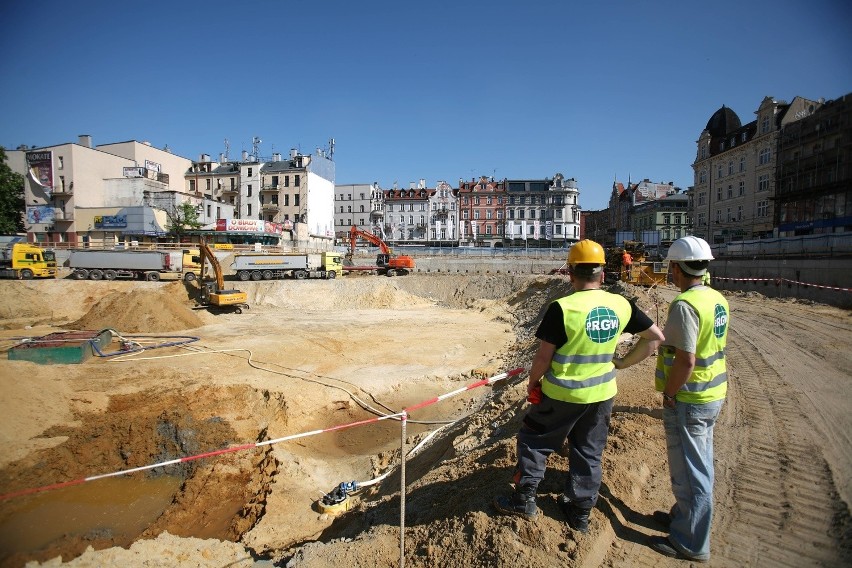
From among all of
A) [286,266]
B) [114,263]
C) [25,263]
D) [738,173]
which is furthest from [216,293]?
[738,173]

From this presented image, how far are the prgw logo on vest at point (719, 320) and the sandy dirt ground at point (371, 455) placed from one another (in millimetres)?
1648

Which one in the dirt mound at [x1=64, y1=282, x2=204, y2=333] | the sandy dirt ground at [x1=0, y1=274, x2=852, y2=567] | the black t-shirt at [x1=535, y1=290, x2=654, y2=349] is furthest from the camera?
the dirt mound at [x1=64, y1=282, x2=204, y2=333]

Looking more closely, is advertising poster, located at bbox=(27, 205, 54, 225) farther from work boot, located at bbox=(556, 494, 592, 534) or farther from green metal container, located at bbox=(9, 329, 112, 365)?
work boot, located at bbox=(556, 494, 592, 534)

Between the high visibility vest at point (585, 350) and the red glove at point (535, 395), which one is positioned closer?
the high visibility vest at point (585, 350)

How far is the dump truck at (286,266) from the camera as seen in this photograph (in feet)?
104

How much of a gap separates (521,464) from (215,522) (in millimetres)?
6229

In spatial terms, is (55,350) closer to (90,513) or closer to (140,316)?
(140,316)

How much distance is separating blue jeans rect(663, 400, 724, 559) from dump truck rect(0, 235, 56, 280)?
3895 cm

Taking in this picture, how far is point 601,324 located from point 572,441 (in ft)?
3.12

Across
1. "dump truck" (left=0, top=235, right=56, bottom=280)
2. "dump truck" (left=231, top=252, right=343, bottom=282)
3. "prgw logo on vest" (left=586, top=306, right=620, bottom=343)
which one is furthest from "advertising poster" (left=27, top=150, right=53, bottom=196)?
"prgw logo on vest" (left=586, top=306, right=620, bottom=343)

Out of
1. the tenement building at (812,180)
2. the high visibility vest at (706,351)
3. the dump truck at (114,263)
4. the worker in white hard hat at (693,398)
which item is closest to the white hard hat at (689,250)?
the worker in white hard hat at (693,398)

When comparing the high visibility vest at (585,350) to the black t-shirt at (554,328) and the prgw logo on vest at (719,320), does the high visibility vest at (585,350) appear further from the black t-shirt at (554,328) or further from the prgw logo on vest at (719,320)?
the prgw logo on vest at (719,320)

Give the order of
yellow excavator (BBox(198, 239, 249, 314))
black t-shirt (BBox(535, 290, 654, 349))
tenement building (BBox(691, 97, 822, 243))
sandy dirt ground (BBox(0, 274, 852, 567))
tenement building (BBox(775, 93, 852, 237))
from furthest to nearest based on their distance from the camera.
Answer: tenement building (BBox(691, 97, 822, 243)) < yellow excavator (BBox(198, 239, 249, 314)) < tenement building (BBox(775, 93, 852, 237)) < sandy dirt ground (BBox(0, 274, 852, 567)) < black t-shirt (BBox(535, 290, 654, 349))

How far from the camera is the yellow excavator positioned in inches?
938
